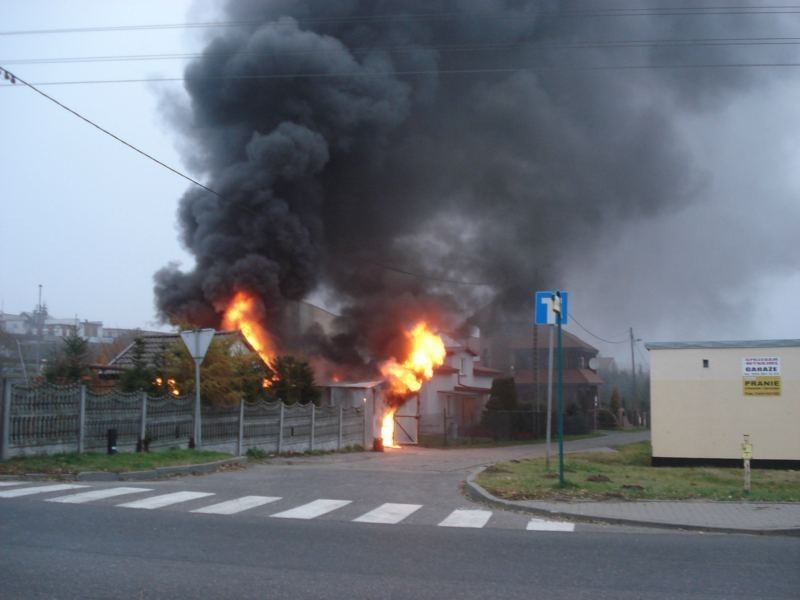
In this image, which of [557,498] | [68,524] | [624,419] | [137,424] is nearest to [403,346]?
[137,424]

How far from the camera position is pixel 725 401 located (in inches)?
793

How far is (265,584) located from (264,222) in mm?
23343

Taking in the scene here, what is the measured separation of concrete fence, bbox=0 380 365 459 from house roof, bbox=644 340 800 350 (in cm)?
955

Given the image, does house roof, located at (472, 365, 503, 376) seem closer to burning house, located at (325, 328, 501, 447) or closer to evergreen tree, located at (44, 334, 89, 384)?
burning house, located at (325, 328, 501, 447)

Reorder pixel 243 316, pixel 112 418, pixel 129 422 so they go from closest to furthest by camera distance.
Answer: pixel 112 418
pixel 129 422
pixel 243 316

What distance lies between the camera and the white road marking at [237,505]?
922cm

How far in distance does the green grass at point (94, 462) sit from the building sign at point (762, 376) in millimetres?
12979

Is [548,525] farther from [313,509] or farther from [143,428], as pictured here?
[143,428]

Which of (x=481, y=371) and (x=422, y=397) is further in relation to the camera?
(x=481, y=371)

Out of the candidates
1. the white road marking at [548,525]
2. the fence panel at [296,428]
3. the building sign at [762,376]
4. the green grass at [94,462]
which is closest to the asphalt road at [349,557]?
the white road marking at [548,525]

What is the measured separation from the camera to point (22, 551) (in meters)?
6.58

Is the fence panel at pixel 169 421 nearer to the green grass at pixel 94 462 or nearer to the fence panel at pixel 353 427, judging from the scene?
the green grass at pixel 94 462

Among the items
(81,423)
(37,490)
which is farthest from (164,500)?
(81,423)

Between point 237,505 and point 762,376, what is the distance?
584 inches
